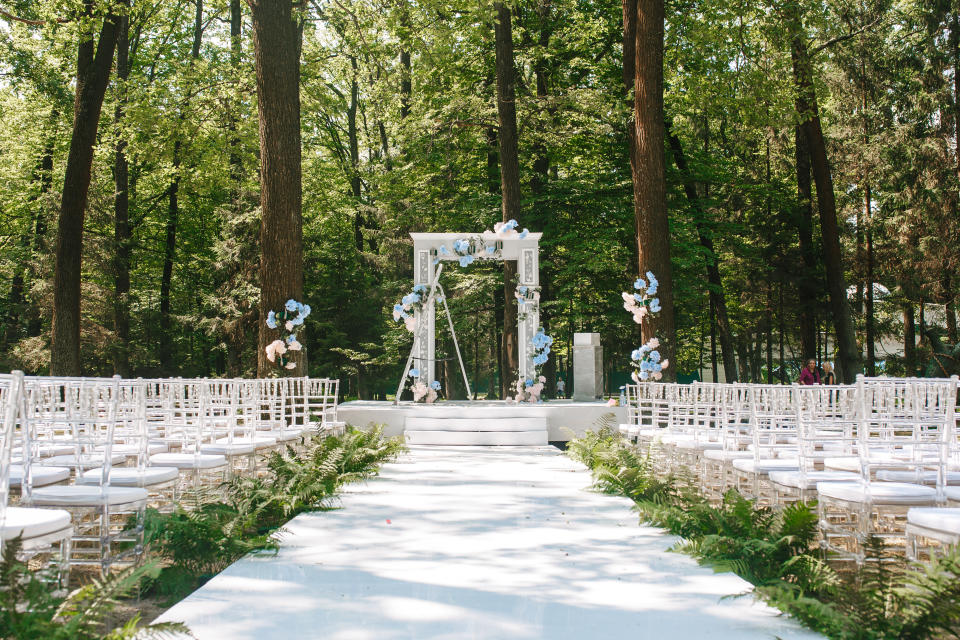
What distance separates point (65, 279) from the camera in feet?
39.0

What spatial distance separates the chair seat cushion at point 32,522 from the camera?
133 inches

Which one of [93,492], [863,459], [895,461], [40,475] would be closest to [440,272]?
[40,475]

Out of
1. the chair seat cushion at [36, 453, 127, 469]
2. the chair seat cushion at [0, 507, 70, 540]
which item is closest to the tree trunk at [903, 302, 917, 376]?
the chair seat cushion at [36, 453, 127, 469]

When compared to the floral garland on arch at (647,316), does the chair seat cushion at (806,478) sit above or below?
below

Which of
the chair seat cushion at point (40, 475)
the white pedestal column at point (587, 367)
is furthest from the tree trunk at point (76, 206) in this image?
the white pedestal column at point (587, 367)

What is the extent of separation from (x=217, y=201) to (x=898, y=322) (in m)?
22.2

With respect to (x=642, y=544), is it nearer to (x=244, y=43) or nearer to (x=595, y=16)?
(x=595, y=16)

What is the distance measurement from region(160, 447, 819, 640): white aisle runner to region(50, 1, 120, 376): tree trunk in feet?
23.4

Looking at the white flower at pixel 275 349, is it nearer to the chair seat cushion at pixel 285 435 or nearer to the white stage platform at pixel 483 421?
the white stage platform at pixel 483 421

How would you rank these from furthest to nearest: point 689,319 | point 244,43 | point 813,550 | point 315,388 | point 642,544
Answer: point 689,319 < point 244,43 < point 315,388 < point 642,544 < point 813,550

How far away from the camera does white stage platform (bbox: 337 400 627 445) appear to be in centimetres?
1379

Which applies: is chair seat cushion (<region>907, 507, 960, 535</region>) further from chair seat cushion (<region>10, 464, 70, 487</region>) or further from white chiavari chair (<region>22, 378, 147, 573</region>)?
chair seat cushion (<region>10, 464, 70, 487</region>)

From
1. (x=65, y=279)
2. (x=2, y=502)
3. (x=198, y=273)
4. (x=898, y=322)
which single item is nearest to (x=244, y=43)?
(x=198, y=273)

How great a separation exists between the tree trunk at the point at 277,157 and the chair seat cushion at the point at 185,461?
19.8 ft
